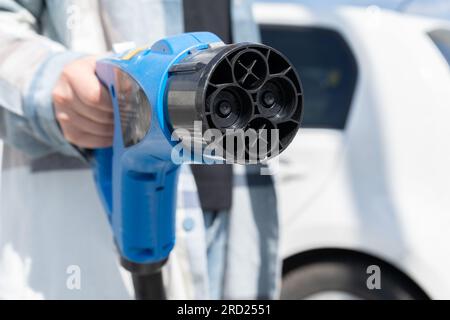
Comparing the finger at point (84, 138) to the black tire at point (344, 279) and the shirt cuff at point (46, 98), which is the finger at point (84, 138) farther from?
the black tire at point (344, 279)

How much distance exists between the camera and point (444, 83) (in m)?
1.30

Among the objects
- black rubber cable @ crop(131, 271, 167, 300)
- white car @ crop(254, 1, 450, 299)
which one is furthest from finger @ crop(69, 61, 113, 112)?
white car @ crop(254, 1, 450, 299)

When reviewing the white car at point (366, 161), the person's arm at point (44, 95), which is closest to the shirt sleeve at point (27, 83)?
the person's arm at point (44, 95)

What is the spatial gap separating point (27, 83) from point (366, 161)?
2.71 feet

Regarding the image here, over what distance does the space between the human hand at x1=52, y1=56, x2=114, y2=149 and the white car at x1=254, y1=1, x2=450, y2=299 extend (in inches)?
26.0

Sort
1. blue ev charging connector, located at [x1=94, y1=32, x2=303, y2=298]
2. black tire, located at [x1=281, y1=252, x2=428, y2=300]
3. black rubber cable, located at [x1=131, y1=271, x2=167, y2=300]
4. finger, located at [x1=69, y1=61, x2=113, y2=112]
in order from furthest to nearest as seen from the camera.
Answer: black tire, located at [x1=281, y1=252, x2=428, y2=300]
black rubber cable, located at [x1=131, y1=271, x2=167, y2=300]
finger, located at [x1=69, y1=61, x2=113, y2=112]
blue ev charging connector, located at [x1=94, y1=32, x2=303, y2=298]

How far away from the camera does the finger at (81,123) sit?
0.70 m

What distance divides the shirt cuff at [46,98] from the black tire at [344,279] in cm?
71

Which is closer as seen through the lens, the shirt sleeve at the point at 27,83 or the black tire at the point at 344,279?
the shirt sleeve at the point at 27,83

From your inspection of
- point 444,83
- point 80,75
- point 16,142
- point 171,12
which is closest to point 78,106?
point 80,75

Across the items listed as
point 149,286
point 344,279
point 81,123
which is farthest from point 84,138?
point 344,279

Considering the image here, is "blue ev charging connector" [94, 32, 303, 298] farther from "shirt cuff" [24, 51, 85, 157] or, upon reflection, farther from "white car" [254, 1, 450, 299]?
"white car" [254, 1, 450, 299]

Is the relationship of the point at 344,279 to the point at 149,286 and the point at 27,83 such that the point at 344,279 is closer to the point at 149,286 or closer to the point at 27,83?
the point at 149,286

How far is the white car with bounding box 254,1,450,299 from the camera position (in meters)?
1.24
